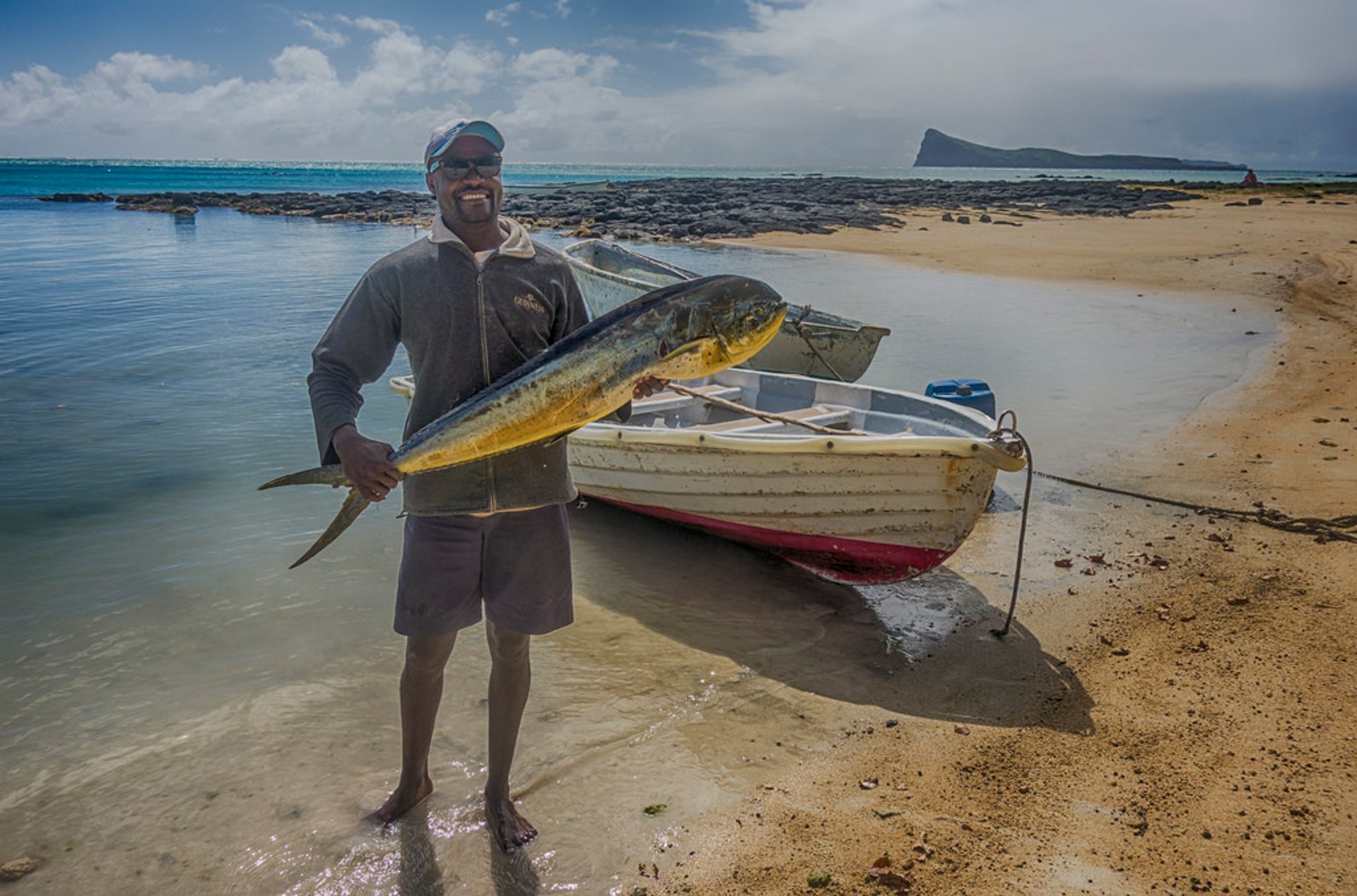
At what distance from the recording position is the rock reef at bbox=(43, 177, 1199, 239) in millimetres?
32844

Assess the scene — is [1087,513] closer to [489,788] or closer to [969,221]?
[489,788]

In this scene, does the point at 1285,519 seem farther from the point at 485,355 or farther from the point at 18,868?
the point at 18,868

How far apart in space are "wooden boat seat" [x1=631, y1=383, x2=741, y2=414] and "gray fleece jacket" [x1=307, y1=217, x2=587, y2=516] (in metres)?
4.24

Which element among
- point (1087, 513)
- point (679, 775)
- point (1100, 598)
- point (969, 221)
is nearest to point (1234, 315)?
point (1087, 513)

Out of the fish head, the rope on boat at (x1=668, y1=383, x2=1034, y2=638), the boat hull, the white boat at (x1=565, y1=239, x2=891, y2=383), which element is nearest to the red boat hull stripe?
the boat hull

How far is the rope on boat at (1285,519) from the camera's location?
18.1ft

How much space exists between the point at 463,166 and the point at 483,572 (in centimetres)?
131

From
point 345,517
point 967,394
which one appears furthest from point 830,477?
point 345,517

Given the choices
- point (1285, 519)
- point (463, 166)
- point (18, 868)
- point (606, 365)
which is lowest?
point (18, 868)

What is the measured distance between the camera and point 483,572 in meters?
2.95

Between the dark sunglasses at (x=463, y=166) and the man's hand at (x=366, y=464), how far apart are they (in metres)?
0.85

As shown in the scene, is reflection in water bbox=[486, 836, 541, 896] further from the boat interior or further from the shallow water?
the boat interior

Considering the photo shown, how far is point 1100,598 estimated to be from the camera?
520 cm

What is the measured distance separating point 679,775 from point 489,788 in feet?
2.72
